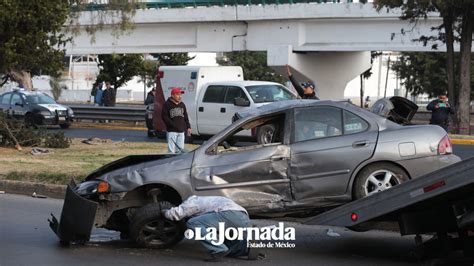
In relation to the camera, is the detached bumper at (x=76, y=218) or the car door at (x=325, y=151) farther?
the car door at (x=325, y=151)

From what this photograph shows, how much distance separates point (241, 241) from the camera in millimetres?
7914

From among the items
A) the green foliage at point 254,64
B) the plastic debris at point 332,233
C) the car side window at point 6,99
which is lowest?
the green foliage at point 254,64

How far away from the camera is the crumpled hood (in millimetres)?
8391

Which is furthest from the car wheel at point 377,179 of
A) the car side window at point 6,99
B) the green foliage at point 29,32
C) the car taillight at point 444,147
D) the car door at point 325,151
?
the car side window at point 6,99

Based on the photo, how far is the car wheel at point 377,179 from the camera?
8.59 meters

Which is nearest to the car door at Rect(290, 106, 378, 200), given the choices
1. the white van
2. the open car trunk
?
the open car trunk

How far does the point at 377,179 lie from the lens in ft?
28.4

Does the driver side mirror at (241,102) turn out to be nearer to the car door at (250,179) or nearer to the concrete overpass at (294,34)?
the car door at (250,179)

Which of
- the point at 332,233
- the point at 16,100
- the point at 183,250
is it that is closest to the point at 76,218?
the point at 183,250

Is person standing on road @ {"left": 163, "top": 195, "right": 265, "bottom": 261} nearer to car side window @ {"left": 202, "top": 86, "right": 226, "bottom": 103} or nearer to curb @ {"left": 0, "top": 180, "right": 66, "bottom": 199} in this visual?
curb @ {"left": 0, "top": 180, "right": 66, "bottom": 199}

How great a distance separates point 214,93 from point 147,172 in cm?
1377

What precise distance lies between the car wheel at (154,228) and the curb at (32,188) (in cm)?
489

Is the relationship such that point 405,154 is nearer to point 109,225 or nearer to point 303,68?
point 109,225

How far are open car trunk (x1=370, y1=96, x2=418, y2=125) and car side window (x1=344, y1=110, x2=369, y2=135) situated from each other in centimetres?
34
